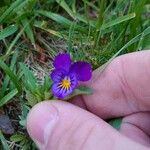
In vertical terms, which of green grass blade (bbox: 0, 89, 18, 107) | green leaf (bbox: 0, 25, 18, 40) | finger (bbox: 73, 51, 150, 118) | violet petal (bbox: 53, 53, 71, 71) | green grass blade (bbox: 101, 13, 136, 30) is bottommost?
finger (bbox: 73, 51, 150, 118)

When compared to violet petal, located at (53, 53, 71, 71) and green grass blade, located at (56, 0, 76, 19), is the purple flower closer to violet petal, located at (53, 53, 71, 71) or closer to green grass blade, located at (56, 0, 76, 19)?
violet petal, located at (53, 53, 71, 71)

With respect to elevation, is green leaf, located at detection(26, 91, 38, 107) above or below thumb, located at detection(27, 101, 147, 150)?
above

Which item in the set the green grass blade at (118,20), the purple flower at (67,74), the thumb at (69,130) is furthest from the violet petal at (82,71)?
the green grass blade at (118,20)

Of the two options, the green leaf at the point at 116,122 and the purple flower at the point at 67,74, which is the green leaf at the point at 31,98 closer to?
the purple flower at the point at 67,74

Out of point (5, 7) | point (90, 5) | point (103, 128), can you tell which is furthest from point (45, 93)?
point (90, 5)

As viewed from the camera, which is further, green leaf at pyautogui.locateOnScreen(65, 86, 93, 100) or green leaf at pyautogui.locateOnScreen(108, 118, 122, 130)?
green leaf at pyautogui.locateOnScreen(108, 118, 122, 130)

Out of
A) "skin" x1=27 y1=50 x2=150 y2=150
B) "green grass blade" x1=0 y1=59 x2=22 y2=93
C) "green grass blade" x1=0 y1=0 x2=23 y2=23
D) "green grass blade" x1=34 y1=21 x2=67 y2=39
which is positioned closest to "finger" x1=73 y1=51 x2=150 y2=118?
"skin" x1=27 y1=50 x2=150 y2=150

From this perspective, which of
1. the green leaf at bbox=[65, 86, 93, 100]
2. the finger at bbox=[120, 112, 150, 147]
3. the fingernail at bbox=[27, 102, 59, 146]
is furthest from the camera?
the finger at bbox=[120, 112, 150, 147]
